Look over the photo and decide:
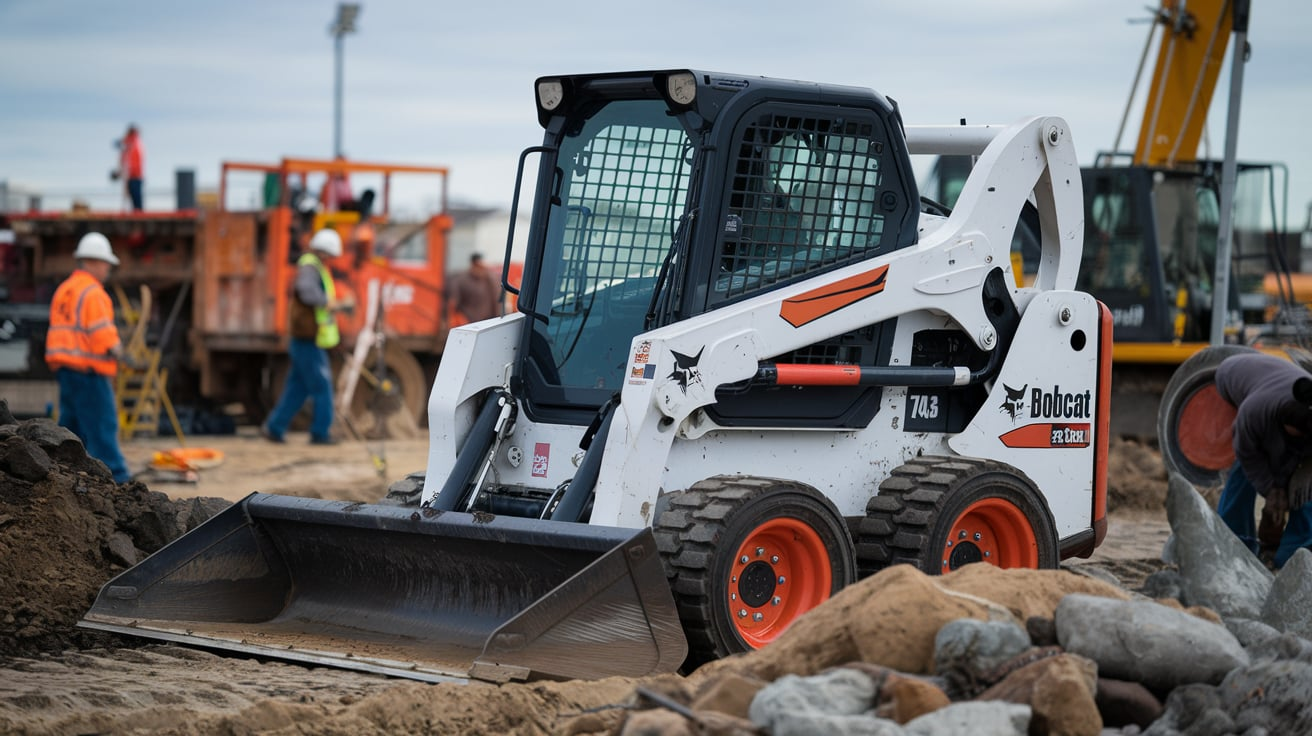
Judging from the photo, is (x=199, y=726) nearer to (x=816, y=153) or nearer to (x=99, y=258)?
(x=816, y=153)

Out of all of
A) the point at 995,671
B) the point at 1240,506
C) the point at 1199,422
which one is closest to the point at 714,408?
the point at 995,671

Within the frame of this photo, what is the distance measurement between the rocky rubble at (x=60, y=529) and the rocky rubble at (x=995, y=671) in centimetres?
280

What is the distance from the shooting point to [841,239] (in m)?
6.56

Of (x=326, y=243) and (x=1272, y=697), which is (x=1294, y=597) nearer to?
(x=1272, y=697)

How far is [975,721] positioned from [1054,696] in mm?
274

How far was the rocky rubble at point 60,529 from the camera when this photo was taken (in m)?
6.32

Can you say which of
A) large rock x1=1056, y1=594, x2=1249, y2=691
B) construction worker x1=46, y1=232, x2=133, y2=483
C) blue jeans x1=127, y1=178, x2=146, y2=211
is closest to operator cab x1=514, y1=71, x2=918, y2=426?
large rock x1=1056, y1=594, x2=1249, y2=691

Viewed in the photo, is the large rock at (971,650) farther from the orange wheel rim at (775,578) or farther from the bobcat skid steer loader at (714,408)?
the orange wheel rim at (775,578)

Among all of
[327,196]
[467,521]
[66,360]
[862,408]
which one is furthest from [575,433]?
[327,196]

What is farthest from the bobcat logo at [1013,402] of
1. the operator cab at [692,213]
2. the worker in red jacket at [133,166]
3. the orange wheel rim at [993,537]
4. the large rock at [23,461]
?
the worker in red jacket at [133,166]

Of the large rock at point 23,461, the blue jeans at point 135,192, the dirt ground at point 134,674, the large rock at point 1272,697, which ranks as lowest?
the dirt ground at point 134,674

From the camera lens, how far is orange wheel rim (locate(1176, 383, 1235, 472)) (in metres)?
9.37

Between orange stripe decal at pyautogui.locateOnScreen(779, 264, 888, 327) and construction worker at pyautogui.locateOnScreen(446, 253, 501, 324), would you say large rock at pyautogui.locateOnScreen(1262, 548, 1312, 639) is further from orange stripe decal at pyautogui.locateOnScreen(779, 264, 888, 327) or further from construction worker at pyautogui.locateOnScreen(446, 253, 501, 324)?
construction worker at pyautogui.locateOnScreen(446, 253, 501, 324)

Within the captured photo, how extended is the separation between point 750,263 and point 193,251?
40.0ft
